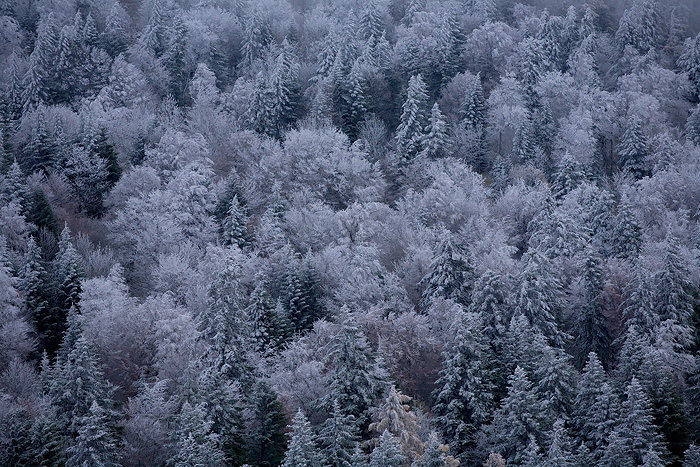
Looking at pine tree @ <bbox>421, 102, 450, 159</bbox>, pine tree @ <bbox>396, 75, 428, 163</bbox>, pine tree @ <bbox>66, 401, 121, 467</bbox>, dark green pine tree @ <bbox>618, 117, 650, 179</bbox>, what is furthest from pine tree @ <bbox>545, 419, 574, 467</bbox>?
dark green pine tree @ <bbox>618, 117, 650, 179</bbox>

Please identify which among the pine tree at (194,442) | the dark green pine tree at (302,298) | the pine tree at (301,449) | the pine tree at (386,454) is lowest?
the dark green pine tree at (302,298)

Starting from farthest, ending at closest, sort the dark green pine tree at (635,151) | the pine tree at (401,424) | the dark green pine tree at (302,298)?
1. the dark green pine tree at (635,151)
2. the dark green pine tree at (302,298)
3. the pine tree at (401,424)

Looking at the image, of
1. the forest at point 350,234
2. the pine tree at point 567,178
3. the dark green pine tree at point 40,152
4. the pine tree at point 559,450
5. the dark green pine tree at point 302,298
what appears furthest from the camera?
the dark green pine tree at point 40,152

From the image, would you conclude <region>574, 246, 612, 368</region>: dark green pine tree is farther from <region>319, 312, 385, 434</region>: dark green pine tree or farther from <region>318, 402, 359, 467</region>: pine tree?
<region>318, 402, 359, 467</region>: pine tree

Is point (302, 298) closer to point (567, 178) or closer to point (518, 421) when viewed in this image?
point (518, 421)

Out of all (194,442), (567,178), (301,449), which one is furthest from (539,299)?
(567,178)

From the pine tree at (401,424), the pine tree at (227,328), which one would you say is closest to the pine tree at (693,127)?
the pine tree at (227,328)

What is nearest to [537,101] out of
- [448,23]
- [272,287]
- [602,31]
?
[448,23]

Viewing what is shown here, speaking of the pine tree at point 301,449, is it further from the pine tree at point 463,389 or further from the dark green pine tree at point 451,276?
the dark green pine tree at point 451,276
